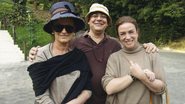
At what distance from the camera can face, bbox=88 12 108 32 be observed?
3.22 m

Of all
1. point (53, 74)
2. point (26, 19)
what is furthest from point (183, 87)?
point (26, 19)

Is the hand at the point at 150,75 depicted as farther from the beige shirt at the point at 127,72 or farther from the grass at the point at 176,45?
the grass at the point at 176,45

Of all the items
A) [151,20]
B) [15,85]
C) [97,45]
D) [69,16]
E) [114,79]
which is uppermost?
[69,16]

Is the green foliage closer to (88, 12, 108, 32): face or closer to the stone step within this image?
the stone step

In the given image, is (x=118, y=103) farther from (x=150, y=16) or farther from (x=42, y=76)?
(x=150, y=16)

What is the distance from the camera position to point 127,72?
2879 millimetres

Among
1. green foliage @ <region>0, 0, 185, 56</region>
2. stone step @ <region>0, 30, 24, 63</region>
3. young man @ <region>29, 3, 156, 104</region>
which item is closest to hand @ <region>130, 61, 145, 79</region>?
young man @ <region>29, 3, 156, 104</region>

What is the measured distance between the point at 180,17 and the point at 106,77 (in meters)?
15.0

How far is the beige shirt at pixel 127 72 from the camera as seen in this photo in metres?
2.84

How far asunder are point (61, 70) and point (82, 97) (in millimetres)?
239

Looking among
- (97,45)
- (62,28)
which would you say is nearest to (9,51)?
(97,45)

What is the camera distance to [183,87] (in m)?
9.12

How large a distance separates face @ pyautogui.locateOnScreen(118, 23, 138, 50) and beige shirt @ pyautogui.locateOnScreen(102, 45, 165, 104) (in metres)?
0.07

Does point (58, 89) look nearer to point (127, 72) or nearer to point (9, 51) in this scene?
point (127, 72)
